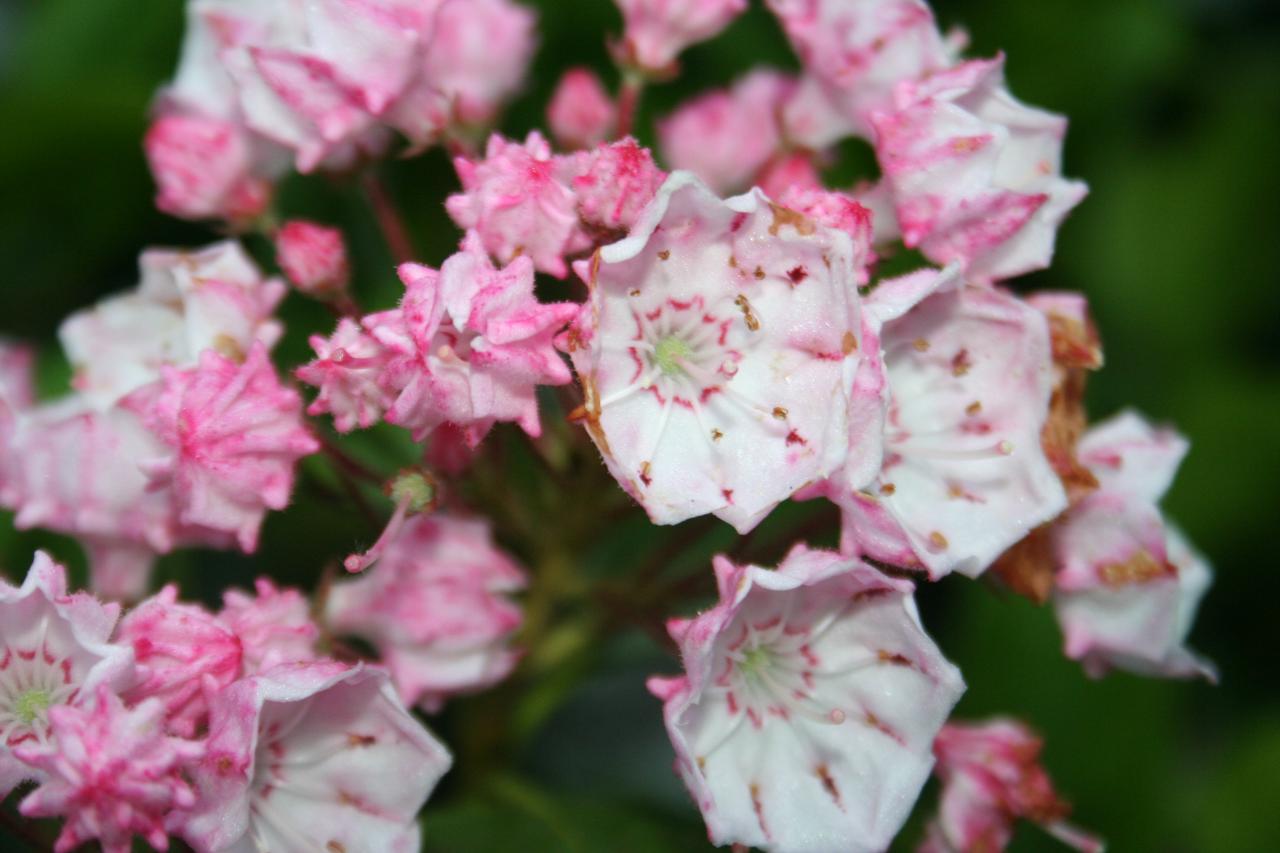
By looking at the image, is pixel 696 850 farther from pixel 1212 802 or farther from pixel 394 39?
pixel 394 39

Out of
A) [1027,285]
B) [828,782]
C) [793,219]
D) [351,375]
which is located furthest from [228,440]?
[1027,285]

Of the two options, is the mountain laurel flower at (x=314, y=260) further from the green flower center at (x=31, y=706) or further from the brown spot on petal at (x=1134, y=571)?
the brown spot on petal at (x=1134, y=571)

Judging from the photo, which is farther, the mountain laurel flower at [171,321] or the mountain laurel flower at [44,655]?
the mountain laurel flower at [171,321]

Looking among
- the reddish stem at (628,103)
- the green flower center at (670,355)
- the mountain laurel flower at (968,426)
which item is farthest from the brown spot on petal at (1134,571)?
the reddish stem at (628,103)

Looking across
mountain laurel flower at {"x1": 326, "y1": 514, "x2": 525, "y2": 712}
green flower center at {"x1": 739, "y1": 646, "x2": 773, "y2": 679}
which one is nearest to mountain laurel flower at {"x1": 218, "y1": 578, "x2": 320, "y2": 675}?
mountain laurel flower at {"x1": 326, "y1": 514, "x2": 525, "y2": 712}

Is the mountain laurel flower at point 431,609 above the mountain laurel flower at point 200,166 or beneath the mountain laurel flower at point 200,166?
beneath

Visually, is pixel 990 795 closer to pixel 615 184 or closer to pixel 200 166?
pixel 615 184

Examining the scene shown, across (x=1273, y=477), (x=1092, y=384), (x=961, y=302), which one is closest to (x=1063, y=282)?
(x=1092, y=384)
